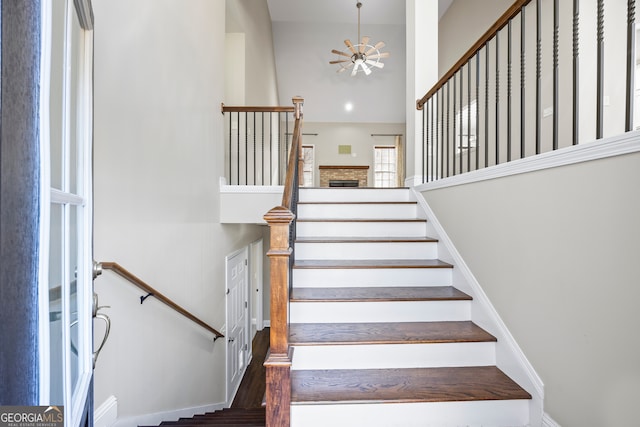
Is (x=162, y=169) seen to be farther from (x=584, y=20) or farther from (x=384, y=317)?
(x=584, y=20)

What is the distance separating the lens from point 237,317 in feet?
15.9

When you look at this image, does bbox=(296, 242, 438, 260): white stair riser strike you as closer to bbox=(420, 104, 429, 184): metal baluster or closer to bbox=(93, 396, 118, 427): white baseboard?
bbox=(420, 104, 429, 184): metal baluster

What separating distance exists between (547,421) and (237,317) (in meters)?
4.01

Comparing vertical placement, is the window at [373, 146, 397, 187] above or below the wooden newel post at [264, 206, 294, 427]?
above

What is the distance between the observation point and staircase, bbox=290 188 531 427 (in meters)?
1.69

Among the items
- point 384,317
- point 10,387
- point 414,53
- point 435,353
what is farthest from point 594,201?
point 414,53

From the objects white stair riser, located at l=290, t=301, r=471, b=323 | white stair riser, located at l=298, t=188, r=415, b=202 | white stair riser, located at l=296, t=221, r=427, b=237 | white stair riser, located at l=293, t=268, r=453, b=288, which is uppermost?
white stair riser, located at l=298, t=188, r=415, b=202

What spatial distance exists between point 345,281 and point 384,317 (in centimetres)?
45

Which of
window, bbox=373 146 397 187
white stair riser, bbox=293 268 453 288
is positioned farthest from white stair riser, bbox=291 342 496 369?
window, bbox=373 146 397 187

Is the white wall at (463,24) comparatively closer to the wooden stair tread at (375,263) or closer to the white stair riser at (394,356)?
the wooden stair tread at (375,263)

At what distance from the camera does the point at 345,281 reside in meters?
2.61

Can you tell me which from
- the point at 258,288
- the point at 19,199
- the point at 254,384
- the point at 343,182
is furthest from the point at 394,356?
the point at 343,182

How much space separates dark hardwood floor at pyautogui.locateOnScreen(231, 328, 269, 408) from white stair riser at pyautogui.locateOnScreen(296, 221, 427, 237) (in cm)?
282

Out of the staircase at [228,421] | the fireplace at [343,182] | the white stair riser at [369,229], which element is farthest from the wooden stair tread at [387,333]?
the fireplace at [343,182]
